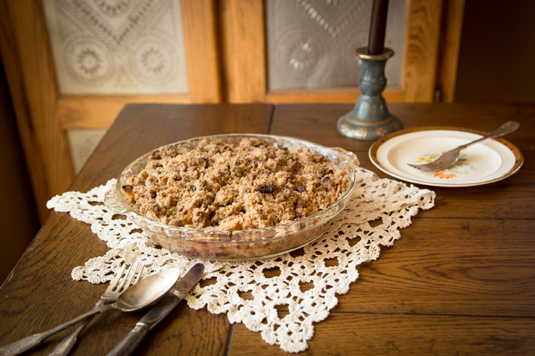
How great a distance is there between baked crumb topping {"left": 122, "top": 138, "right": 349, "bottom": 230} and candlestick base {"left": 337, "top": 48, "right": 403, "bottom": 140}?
0.28 meters

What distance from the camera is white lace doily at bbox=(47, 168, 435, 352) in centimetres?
58

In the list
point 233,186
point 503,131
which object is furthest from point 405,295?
point 503,131

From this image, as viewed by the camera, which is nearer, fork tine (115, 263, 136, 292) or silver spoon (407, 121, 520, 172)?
fork tine (115, 263, 136, 292)

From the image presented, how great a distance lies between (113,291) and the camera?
622 millimetres

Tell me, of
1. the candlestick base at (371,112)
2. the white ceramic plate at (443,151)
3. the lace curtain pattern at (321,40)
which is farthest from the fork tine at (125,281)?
the lace curtain pattern at (321,40)

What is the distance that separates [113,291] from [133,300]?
0.05 meters

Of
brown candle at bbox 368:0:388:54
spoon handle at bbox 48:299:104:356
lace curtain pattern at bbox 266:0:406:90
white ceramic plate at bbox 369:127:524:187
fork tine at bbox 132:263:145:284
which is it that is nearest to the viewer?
spoon handle at bbox 48:299:104:356

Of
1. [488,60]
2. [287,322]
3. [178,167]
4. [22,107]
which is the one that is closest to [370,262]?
Result: [287,322]

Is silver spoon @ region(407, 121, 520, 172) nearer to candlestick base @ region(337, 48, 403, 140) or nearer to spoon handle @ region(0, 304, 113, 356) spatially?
candlestick base @ region(337, 48, 403, 140)

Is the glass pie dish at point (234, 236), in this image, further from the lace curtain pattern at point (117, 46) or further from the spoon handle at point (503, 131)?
the lace curtain pattern at point (117, 46)

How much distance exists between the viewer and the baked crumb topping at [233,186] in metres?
0.67

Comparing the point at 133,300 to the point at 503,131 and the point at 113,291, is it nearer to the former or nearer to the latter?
the point at 113,291

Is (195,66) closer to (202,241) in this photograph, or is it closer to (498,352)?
(202,241)

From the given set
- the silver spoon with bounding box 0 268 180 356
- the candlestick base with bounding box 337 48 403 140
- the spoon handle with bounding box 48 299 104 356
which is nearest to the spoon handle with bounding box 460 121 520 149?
the candlestick base with bounding box 337 48 403 140
